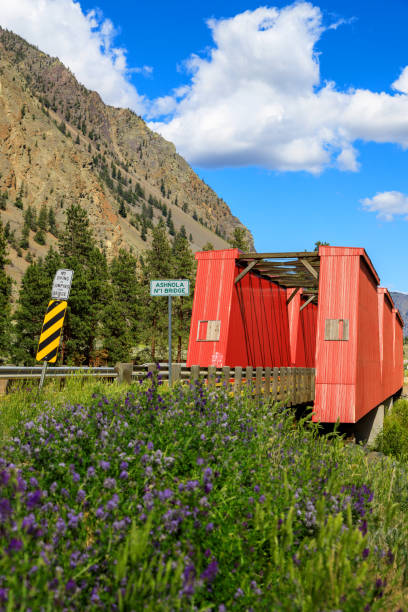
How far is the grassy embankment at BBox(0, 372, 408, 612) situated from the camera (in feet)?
9.05

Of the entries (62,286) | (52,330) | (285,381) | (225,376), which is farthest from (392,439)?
(62,286)

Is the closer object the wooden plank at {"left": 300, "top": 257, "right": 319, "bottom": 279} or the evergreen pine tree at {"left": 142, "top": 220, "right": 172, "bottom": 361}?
the wooden plank at {"left": 300, "top": 257, "right": 319, "bottom": 279}

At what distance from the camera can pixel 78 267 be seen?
43.9 metres

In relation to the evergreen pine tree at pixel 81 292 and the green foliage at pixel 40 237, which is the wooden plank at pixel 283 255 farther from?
the green foliage at pixel 40 237

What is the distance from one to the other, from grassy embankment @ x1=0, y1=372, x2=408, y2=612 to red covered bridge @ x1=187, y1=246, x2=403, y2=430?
30.9 feet

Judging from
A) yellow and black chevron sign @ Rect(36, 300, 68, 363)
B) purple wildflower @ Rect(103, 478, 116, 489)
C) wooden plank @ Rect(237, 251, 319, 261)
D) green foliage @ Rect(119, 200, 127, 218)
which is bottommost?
purple wildflower @ Rect(103, 478, 116, 489)

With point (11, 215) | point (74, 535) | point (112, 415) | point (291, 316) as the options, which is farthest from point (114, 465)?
point (11, 215)

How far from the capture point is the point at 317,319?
16250mm

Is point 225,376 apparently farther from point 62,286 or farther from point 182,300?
point 182,300

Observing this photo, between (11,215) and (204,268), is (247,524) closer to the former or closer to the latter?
(204,268)

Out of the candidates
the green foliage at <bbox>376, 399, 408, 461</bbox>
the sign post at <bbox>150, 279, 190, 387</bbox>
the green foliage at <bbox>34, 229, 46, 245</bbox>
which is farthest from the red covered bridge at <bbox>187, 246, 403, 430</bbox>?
the green foliage at <bbox>34, 229, 46, 245</bbox>

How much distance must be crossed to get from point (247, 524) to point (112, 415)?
6.99 ft

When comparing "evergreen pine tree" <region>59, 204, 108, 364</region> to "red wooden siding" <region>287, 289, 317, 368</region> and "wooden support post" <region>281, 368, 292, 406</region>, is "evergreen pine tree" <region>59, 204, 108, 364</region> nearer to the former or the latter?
"red wooden siding" <region>287, 289, 317, 368</region>

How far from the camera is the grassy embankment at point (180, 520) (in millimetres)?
2760
